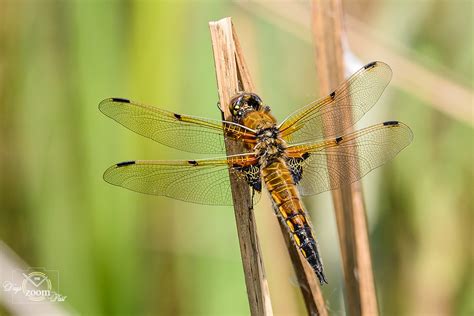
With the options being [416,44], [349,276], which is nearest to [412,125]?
[416,44]

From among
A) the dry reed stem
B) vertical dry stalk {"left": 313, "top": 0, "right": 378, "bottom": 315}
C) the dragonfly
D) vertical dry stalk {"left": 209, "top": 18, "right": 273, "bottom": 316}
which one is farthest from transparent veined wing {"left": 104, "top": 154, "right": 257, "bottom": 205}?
the dry reed stem

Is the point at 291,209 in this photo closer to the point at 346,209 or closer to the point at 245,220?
the point at 346,209

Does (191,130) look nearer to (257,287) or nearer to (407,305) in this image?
(257,287)

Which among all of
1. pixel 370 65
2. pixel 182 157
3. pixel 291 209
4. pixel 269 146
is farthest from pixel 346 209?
pixel 182 157

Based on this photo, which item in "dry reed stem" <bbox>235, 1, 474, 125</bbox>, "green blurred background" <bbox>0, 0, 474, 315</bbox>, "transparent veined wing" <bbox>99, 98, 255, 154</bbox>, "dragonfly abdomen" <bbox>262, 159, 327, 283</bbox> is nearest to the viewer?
"dragonfly abdomen" <bbox>262, 159, 327, 283</bbox>

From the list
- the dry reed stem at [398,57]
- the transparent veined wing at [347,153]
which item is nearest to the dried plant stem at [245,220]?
the transparent veined wing at [347,153]

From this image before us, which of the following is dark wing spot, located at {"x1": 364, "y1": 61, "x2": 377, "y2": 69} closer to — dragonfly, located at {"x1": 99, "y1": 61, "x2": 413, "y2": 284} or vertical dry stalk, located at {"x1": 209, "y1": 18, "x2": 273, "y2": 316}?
dragonfly, located at {"x1": 99, "y1": 61, "x2": 413, "y2": 284}
